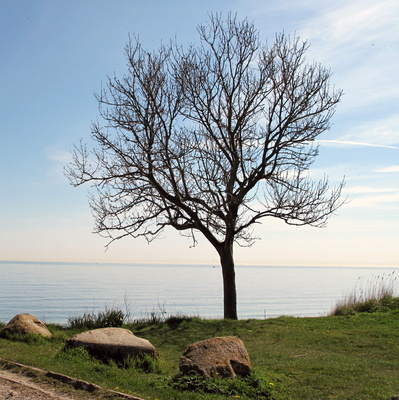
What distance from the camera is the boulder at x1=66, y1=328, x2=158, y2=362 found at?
9.71 m

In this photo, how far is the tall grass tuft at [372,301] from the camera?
19234 millimetres

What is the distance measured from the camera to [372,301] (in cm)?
1986

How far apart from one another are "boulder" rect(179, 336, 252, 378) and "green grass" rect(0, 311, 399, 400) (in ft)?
0.96

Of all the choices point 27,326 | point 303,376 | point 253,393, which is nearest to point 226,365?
point 253,393

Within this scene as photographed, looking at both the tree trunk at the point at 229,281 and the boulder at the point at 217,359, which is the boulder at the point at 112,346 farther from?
the tree trunk at the point at 229,281

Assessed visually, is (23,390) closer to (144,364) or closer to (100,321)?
(144,364)

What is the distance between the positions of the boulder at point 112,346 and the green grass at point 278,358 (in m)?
0.27

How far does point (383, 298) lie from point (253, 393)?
14671mm

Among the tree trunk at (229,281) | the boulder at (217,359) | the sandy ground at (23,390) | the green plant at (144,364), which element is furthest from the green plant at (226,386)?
the tree trunk at (229,281)

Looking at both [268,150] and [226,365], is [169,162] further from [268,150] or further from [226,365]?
[226,365]

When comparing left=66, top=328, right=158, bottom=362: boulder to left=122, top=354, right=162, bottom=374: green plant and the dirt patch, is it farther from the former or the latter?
the dirt patch

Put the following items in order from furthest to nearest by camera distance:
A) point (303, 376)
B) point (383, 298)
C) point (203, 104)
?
point (383, 298), point (203, 104), point (303, 376)

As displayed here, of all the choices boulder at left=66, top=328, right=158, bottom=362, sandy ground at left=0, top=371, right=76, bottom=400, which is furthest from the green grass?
sandy ground at left=0, top=371, right=76, bottom=400

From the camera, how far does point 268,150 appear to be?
18359 mm
